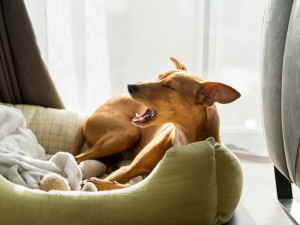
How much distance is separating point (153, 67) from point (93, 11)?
24.2 inches

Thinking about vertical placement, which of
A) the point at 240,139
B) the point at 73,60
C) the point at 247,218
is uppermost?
the point at 73,60

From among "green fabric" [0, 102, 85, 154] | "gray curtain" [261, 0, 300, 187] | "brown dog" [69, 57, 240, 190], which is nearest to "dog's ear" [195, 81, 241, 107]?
"brown dog" [69, 57, 240, 190]

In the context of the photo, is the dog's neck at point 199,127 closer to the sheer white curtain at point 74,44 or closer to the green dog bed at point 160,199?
the green dog bed at point 160,199

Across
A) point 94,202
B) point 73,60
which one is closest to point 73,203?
point 94,202

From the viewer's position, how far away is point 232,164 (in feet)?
4.32

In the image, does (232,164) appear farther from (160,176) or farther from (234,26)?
(234,26)

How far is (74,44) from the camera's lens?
272 cm

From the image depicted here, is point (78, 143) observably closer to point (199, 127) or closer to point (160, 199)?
point (199, 127)

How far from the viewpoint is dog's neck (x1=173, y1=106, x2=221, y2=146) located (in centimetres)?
145

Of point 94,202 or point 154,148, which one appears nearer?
point 94,202

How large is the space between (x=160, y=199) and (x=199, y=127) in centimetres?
37

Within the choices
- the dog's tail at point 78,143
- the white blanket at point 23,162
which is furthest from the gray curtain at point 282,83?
the dog's tail at point 78,143

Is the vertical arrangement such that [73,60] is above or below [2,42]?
below

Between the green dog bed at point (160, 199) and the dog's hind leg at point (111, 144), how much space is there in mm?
666
